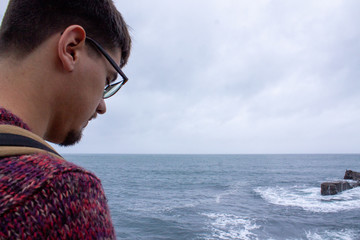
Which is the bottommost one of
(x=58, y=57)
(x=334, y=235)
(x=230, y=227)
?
(x=230, y=227)

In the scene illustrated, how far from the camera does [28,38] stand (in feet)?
3.33

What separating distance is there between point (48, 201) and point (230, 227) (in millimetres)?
20743

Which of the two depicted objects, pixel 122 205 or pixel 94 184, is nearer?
pixel 94 184

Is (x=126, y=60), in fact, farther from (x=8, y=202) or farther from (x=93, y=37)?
(x=8, y=202)

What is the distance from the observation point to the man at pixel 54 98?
604 mm

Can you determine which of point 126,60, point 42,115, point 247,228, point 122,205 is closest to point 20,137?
point 42,115

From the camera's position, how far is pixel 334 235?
685 inches

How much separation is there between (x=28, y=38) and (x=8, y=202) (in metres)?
0.71

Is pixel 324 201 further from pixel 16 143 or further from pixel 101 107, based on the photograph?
pixel 16 143

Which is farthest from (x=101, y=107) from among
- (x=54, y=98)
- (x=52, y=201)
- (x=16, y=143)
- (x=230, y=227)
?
(x=230, y=227)

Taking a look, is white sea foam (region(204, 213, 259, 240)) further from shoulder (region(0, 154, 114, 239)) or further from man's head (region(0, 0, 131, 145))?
shoulder (region(0, 154, 114, 239))

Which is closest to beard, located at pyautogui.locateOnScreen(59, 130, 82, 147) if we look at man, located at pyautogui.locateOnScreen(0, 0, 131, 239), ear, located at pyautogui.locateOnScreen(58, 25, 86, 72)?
man, located at pyautogui.locateOnScreen(0, 0, 131, 239)

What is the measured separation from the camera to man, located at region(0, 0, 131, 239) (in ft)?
1.98

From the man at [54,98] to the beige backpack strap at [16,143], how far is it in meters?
0.02
